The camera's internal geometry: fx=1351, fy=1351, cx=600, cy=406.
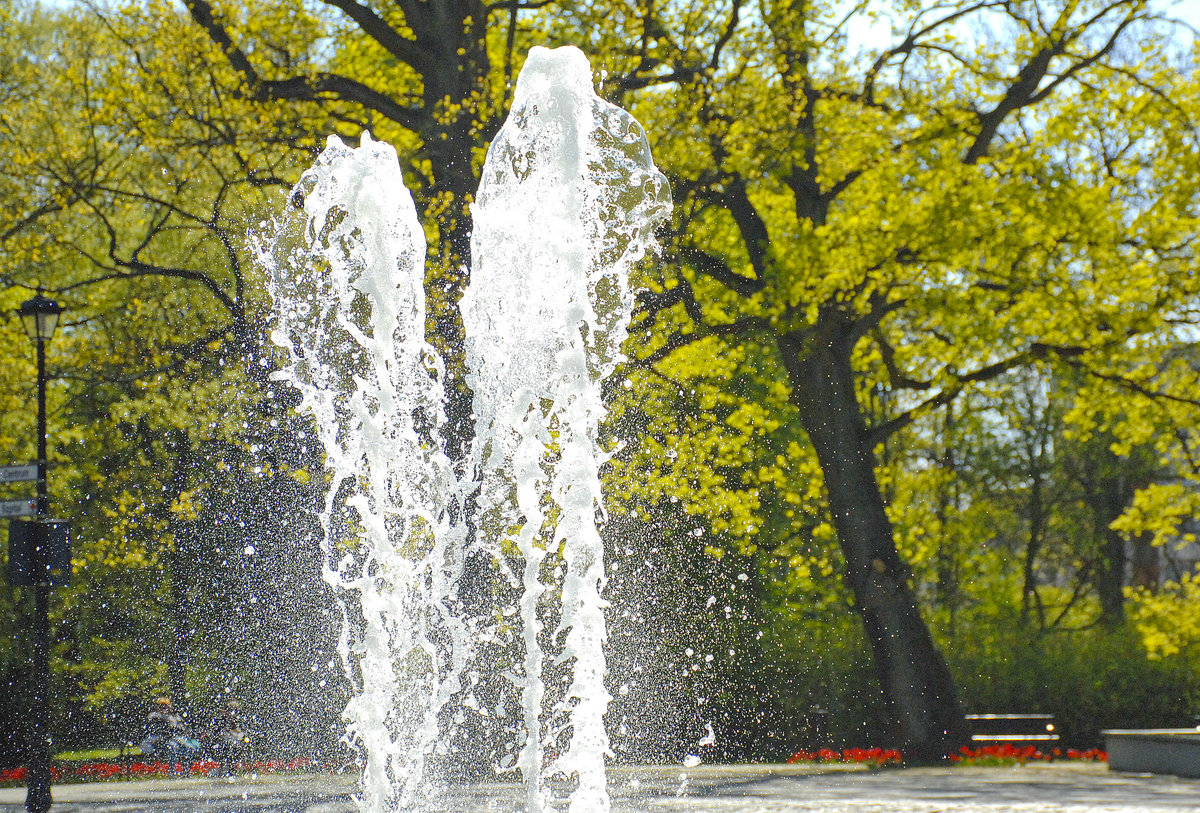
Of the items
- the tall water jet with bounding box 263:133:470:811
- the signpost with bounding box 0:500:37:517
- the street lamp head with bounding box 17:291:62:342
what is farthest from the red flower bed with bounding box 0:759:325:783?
the street lamp head with bounding box 17:291:62:342

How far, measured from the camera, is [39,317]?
43.7ft

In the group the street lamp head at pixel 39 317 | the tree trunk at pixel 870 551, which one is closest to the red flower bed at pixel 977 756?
the tree trunk at pixel 870 551

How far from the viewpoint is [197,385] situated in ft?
58.5

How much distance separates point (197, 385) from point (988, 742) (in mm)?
10798

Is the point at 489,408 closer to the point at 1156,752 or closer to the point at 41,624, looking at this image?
the point at 41,624

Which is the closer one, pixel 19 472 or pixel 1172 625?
pixel 19 472

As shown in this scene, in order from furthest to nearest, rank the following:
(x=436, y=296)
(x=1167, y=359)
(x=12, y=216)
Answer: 1. (x=1167, y=359)
2. (x=12, y=216)
3. (x=436, y=296)

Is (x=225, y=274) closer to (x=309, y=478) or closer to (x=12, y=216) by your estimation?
(x=12, y=216)

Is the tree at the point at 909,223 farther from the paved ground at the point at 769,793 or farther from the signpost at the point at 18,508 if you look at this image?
the signpost at the point at 18,508

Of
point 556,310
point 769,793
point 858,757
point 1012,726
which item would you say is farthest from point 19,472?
point 1012,726

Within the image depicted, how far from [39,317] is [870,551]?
898cm

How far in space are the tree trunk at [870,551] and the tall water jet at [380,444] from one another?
4.38 meters

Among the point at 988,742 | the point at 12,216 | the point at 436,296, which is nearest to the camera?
the point at 436,296

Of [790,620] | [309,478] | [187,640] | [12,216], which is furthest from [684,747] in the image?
[12,216]
